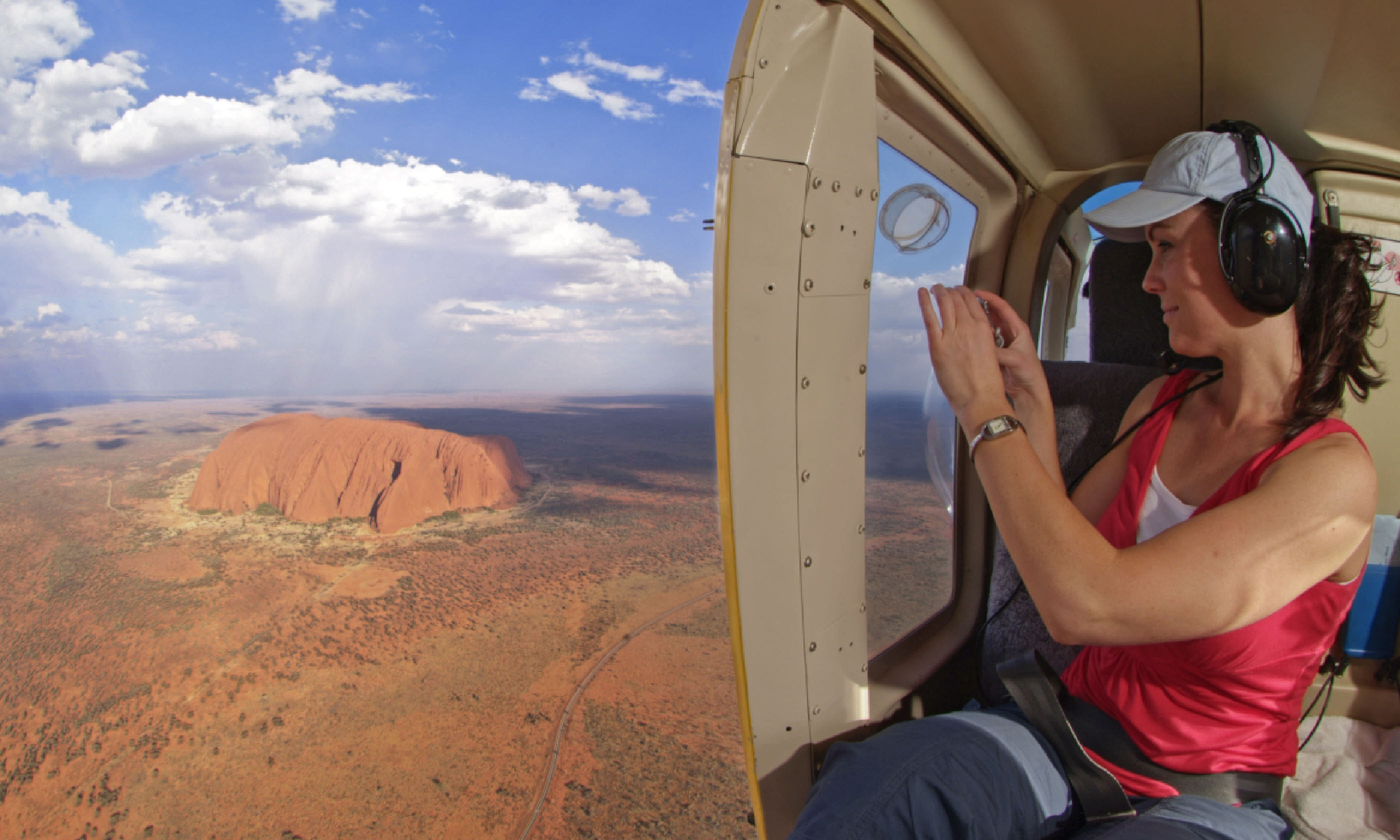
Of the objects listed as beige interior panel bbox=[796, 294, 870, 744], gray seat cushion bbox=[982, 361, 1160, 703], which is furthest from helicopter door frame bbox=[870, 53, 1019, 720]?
beige interior panel bbox=[796, 294, 870, 744]

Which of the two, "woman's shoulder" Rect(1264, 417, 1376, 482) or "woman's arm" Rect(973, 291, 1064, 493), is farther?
"woman's arm" Rect(973, 291, 1064, 493)

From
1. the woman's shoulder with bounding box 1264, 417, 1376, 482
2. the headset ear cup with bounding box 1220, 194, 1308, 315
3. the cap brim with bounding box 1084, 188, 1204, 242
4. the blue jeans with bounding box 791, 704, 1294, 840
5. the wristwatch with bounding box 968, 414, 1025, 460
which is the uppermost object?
the cap brim with bounding box 1084, 188, 1204, 242

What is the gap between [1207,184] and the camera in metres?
0.77

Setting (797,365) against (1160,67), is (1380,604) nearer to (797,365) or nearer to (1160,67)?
(1160,67)

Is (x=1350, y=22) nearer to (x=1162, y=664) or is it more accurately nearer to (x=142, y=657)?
(x=1162, y=664)

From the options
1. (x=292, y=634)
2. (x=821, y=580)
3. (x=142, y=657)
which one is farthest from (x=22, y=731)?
(x=821, y=580)

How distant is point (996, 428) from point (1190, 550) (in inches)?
8.8

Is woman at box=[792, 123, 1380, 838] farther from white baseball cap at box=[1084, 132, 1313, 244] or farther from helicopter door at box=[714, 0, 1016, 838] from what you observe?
helicopter door at box=[714, 0, 1016, 838]

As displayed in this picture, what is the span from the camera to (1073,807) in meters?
0.82

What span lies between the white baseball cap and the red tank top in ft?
0.95

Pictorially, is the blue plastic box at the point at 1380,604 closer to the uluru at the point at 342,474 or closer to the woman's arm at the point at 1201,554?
the woman's arm at the point at 1201,554

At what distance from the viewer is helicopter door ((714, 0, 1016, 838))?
0.71 metres

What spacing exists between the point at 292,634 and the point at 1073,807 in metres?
18.8

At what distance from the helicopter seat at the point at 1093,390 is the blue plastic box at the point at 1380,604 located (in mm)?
581
